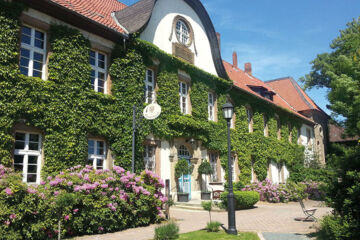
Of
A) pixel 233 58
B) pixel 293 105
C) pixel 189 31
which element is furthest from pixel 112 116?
pixel 293 105

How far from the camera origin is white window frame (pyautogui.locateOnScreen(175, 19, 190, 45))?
17.5 m

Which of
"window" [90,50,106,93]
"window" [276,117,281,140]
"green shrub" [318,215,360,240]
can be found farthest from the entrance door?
"window" [276,117,281,140]

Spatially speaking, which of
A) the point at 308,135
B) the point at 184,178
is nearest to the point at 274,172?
the point at 308,135

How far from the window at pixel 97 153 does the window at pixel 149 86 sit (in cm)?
318

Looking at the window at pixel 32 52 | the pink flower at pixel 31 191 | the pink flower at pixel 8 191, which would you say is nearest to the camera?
the pink flower at pixel 8 191

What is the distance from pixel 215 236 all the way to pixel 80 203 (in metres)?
3.64

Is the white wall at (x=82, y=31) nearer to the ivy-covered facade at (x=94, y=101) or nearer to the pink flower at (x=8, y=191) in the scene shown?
the ivy-covered facade at (x=94, y=101)

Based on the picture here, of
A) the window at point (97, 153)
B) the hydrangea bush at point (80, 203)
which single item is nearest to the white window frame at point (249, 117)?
the window at point (97, 153)

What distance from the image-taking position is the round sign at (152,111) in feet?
41.2

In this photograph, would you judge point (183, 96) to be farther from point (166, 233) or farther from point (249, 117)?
point (166, 233)

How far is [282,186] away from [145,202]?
12909 millimetres

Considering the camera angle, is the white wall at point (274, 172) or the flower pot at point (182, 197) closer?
the flower pot at point (182, 197)

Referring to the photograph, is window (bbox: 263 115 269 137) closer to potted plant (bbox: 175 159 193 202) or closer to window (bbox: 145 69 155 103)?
potted plant (bbox: 175 159 193 202)

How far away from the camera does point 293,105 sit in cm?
3344
